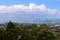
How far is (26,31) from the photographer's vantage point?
21.6m

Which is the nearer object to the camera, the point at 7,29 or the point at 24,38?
the point at 24,38

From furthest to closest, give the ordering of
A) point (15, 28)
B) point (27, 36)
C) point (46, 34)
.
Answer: point (15, 28)
point (27, 36)
point (46, 34)

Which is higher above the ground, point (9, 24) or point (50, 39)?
point (9, 24)

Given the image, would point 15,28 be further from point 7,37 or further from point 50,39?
point 50,39

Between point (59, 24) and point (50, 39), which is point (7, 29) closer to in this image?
point (50, 39)

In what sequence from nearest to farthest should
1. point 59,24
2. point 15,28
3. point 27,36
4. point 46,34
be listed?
point 46,34
point 27,36
point 15,28
point 59,24

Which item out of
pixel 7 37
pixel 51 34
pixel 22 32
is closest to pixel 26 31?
pixel 22 32

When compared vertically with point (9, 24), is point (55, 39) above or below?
below

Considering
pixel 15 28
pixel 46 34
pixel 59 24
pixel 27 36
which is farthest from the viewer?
pixel 59 24

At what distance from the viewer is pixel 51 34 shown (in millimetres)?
19031

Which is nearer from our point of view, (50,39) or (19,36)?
(50,39)

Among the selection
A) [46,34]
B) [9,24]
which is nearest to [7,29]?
[9,24]

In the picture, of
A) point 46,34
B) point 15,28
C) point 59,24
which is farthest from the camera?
point 59,24

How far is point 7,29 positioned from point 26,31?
7.32 feet
